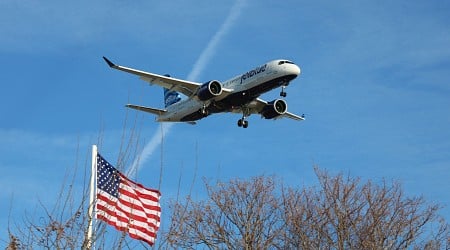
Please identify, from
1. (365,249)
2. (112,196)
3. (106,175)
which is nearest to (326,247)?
(365,249)

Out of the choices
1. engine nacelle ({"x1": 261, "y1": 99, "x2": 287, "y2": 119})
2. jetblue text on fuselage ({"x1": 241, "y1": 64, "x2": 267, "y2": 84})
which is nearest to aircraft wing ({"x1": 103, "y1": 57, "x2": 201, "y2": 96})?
jetblue text on fuselage ({"x1": 241, "y1": 64, "x2": 267, "y2": 84})

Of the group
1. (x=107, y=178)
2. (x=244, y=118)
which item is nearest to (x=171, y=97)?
(x=244, y=118)

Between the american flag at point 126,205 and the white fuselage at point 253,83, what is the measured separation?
31.1 m

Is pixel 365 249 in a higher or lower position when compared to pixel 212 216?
lower

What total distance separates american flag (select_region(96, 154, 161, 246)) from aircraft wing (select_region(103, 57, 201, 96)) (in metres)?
31.6

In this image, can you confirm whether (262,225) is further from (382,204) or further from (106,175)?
(106,175)

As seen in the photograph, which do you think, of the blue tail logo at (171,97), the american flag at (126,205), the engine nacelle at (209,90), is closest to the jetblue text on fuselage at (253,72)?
the engine nacelle at (209,90)

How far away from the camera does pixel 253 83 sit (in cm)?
4550

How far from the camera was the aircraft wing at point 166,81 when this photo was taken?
44844mm

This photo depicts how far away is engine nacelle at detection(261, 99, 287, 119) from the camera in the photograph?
4959 centimetres

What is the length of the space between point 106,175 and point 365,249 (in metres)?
22.2

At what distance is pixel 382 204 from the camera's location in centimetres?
3725

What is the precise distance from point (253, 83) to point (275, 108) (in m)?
4.57

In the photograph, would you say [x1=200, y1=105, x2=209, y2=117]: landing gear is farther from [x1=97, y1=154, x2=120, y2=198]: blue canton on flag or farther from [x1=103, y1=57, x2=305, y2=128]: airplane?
[x1=97, y1=154, x2=120, y2=198]: blue canton on flag
